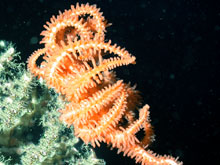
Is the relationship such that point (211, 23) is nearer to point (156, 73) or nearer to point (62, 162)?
point (156, 73)

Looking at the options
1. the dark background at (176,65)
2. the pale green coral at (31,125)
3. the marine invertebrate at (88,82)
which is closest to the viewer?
the marine invertebrate at (88,82)

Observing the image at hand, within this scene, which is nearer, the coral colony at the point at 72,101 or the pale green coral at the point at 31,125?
the coral colony at the point at 72,101

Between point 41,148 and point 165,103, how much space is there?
5.17 meters

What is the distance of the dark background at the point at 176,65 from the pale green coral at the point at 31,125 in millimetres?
3400

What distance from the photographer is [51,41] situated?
1.99m

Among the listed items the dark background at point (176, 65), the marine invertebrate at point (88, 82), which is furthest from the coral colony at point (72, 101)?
the dark background at point (176, 65)

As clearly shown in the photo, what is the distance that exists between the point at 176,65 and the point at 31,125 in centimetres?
558

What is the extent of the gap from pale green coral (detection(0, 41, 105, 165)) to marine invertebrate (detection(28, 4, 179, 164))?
47cm

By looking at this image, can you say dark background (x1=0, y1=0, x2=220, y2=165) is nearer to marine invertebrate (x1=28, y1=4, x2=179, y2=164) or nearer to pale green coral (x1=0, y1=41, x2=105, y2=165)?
pale green coral (x1=0, y1=41, x2=105, y2=165)

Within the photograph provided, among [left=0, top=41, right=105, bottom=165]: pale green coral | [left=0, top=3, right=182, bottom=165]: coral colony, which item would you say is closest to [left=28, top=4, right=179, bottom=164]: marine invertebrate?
[left=0, top=3, right=182, bottom=165]: coral colony

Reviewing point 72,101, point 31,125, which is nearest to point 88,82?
point 72,101

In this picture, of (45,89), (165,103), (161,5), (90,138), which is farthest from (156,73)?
(90,138)

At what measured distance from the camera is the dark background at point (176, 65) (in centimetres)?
646

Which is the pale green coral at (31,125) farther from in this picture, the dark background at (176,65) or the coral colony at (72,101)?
the dark background at (176,65)
